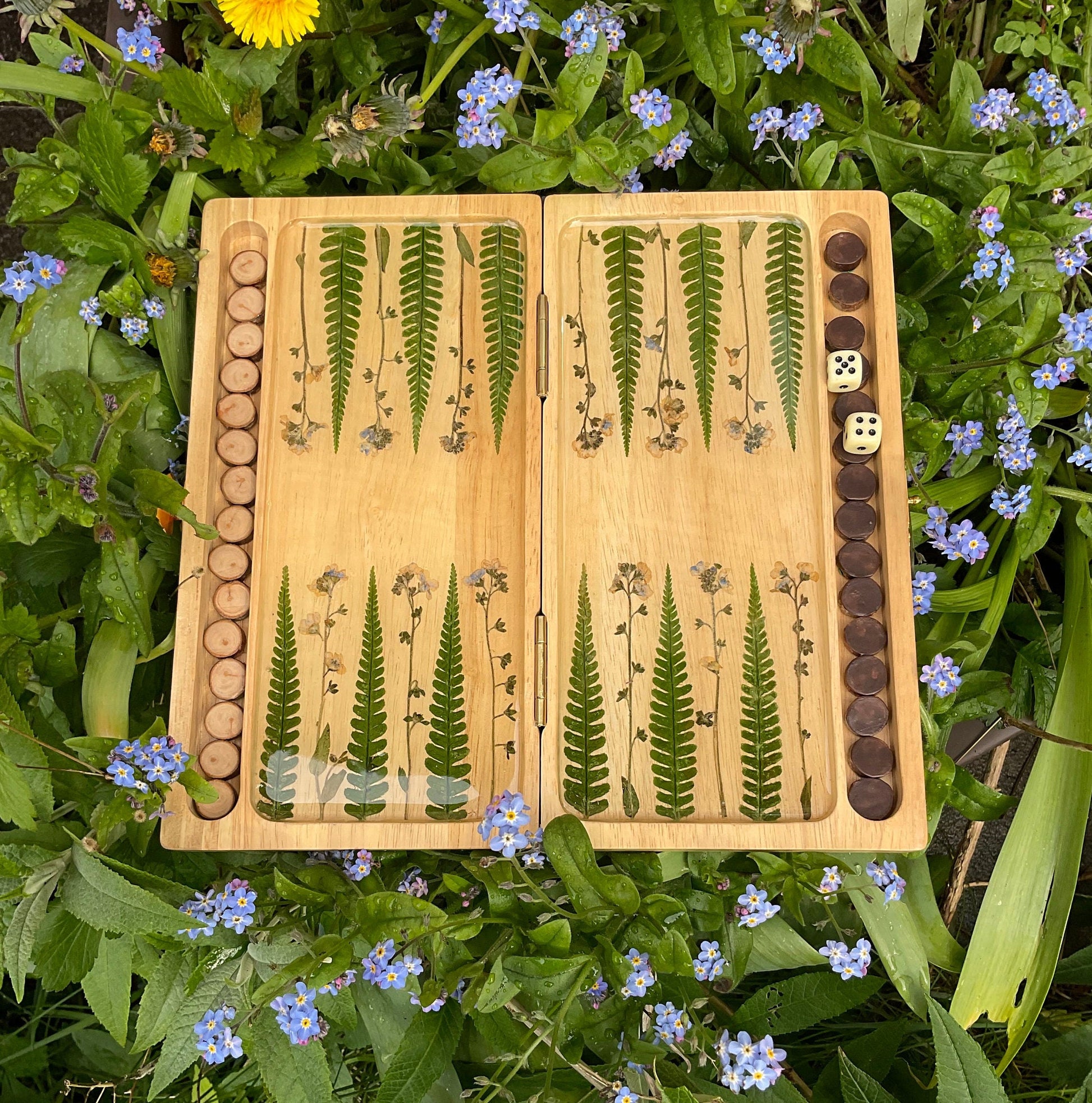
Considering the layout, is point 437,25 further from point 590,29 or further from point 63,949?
point 63,949

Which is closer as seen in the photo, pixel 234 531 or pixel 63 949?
pixel 63 949

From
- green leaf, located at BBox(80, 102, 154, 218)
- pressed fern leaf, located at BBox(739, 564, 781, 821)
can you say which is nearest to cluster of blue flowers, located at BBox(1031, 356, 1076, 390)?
pressed fern leaf, located at BBox(739, 564, 781, 821)

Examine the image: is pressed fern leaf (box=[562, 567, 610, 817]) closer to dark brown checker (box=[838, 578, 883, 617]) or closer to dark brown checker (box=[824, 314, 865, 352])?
dark brown checker (box=[838, 578, 883, 617])

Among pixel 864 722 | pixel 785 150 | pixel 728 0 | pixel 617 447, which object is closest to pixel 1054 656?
pixel 864 722

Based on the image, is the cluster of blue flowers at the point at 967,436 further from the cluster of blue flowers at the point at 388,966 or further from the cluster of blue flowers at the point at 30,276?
the cluster of blue flowers at the point at 30,276

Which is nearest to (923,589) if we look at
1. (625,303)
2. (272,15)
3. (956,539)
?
(956,539)
